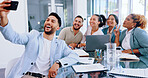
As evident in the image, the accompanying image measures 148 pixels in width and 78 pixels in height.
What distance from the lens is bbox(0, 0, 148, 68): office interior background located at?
3.88m

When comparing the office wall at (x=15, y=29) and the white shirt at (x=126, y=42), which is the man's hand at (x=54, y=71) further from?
the office wall at (x=15, y=29)

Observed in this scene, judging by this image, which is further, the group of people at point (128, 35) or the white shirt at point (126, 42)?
the white shirt at point (126, 42)

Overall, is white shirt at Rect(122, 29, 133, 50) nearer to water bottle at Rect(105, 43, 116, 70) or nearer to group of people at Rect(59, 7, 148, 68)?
group of people at Rect(59, 7, 148, 68)

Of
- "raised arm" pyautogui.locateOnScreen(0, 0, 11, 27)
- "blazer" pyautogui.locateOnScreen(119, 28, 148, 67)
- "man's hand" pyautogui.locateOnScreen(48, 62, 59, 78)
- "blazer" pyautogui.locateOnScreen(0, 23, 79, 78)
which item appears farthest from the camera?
"blazer" pyautogui.locateOnScreen(119, 28, 148, 67)

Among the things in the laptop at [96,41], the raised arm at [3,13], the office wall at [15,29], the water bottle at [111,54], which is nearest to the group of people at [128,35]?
the water bottle at [111,54]

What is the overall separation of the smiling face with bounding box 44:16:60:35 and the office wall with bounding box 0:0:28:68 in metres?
2.61

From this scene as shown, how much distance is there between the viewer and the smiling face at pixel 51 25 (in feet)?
5.16

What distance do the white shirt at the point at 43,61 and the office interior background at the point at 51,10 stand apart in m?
2.63

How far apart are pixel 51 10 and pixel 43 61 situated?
3.45m

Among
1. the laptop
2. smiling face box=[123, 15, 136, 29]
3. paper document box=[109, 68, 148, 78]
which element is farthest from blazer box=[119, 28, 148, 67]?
paper document box=[109, 68, 148, 78]

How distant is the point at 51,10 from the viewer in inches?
187

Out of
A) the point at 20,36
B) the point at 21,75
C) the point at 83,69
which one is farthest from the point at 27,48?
the point at 83,69

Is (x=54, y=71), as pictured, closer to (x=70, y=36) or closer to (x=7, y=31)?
(x=7, y=31)

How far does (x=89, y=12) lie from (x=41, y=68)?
14.2 ft
